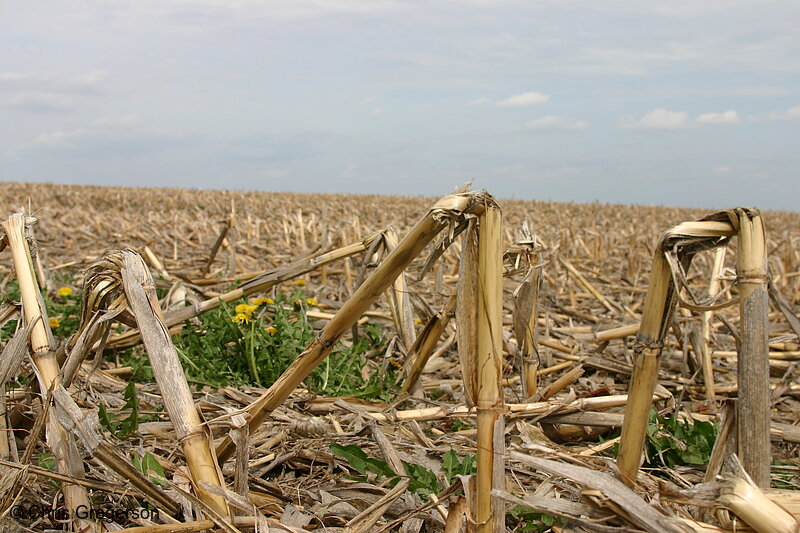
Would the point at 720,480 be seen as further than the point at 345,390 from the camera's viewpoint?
No

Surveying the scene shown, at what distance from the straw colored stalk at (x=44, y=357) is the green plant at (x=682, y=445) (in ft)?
6.32

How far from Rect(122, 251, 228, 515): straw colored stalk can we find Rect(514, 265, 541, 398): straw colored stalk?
1.22m

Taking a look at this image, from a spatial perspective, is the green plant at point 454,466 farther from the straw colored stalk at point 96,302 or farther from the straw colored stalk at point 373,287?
the straw colored stalk at point 96,302

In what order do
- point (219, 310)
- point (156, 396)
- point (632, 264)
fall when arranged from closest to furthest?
point (156, 396) → point (219, 310) → point (632, 264)

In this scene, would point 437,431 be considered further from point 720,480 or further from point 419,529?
point 720,480

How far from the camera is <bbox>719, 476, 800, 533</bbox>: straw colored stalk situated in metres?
1.27

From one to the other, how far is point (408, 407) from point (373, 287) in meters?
1.68

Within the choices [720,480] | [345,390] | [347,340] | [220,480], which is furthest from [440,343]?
[720,480]

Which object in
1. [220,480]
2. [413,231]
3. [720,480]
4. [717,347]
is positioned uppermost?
[413,231]

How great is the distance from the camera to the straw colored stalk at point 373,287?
4.71 ft

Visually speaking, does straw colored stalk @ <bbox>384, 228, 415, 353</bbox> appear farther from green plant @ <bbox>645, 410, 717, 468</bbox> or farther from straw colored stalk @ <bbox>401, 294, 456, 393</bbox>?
green plant @ <bbox>645, 410, 717, 468</bbox>

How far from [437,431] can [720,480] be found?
1532 millimetres

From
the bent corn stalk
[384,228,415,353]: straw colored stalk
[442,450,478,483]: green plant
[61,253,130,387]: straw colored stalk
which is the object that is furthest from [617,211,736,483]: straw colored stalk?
[384,228,415,353]: straw colored stalk

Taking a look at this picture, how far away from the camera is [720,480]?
1.32 m
